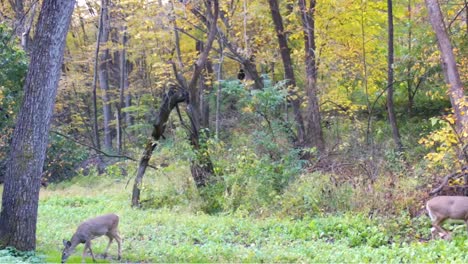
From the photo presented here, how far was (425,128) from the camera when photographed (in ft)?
68.3

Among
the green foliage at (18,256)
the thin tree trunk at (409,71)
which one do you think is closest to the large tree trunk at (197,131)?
the green foliage at (18,256)

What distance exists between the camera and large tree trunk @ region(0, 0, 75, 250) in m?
8.78

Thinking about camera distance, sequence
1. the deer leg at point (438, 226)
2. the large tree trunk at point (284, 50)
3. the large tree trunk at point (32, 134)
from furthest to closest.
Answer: the large tree trunk at point (284, 50) → the deer leg at point (438, 226) → the large tree trunk at point (32, 134)

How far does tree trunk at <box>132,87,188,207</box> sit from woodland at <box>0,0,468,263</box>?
0.15ft

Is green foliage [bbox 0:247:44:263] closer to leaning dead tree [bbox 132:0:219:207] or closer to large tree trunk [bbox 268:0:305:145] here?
leaning dead tree [bbox 132:0:219:207]

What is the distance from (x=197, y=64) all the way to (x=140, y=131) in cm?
1585

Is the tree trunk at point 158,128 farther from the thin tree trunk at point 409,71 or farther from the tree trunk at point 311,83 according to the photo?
the thin tree trunk at point 409,71

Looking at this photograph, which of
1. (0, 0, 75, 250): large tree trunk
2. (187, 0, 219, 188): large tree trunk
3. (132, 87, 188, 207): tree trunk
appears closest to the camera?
(0, 0, 75, 250): large tree trunk

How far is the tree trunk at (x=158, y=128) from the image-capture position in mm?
15789

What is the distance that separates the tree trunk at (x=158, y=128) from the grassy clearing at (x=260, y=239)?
1596mm

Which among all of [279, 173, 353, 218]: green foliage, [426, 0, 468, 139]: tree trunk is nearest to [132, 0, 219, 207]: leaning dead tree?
[279, 173, 353, 218]: green foliage

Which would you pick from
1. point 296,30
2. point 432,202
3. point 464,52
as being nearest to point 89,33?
point 296,30

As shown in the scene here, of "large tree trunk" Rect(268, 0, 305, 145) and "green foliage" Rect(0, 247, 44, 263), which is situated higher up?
"large tree trunk" Rect(268, 0, 305, 145)

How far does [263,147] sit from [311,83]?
4.03 m
